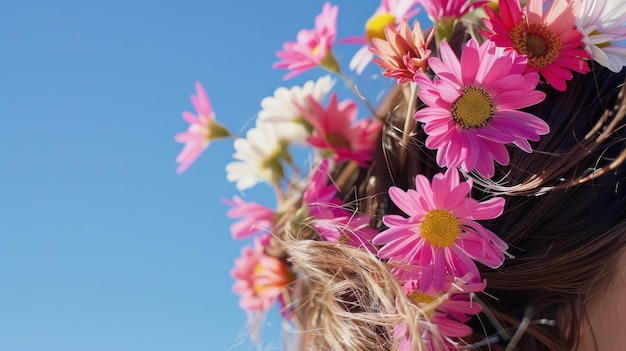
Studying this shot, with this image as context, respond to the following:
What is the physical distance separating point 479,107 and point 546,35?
0.16m

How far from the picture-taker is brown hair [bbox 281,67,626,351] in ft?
3.82

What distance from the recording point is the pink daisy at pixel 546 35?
45.1 inches

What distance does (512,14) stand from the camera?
114 cm

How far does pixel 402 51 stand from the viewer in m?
1.15

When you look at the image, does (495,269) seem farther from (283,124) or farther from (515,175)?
(283,124)

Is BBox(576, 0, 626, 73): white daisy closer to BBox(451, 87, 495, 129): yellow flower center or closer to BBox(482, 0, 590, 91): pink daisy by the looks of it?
BBox(482, 0, 590, 91): pink daisy

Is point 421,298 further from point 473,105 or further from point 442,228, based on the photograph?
point 473,105

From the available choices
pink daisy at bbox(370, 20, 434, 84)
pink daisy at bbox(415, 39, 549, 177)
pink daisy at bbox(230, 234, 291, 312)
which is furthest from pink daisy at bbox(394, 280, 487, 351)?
pink daisy at bbox(230, 234, 291, 312)

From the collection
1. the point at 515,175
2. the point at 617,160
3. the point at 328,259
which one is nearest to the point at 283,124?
the point at 328,259

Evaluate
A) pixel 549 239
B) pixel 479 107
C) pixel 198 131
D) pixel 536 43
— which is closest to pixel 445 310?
pixel 549 239

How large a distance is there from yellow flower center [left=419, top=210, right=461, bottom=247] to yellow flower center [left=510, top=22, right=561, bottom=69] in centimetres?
24

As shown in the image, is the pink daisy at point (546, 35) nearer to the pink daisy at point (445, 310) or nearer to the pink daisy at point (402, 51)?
the pink daisy at point (402, 51)

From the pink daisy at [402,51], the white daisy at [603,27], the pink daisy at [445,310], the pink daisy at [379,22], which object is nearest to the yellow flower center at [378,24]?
the pink daisy at [379,22]

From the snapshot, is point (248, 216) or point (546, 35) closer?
point (546, 35)
